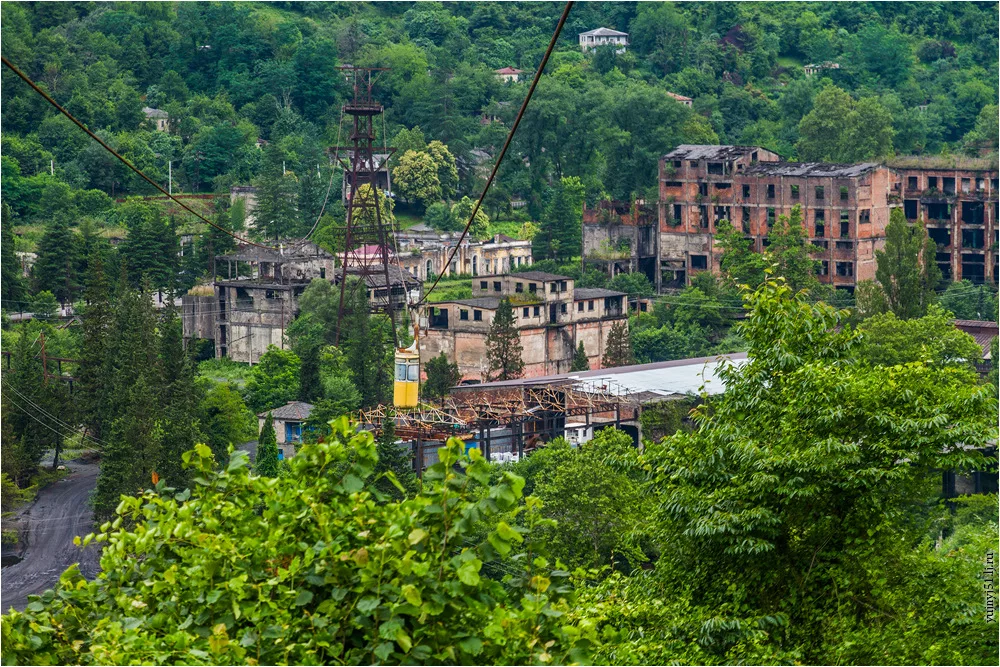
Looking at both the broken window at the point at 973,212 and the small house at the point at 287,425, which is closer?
the small house at the point at 287,425

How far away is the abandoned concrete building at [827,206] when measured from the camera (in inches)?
1854

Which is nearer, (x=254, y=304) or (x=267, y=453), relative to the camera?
(x=267, y=453)

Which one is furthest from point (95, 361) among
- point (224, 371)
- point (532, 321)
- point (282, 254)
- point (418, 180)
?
point (418, 180)

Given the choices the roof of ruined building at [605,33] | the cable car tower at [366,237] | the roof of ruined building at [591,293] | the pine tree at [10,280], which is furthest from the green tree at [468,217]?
the roof of ruined building at [605,33]

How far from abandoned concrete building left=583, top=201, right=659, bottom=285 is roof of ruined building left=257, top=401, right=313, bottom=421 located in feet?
57.0

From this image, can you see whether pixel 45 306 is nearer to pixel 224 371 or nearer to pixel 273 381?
pixel 224 371

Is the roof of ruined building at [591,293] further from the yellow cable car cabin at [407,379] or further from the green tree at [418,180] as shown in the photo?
the yellow cable car cabin at [407,379]

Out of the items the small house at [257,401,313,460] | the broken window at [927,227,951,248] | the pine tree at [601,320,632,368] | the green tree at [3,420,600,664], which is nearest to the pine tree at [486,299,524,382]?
the pine tree at [601,320,632,368]

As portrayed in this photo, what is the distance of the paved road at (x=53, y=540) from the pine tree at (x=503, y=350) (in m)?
9.72

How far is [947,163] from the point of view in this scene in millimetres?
48656

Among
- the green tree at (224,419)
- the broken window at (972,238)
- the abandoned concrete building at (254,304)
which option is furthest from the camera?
the broken window at (972,238)

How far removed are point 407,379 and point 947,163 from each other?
125 ft

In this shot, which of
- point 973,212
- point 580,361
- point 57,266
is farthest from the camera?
point 973,212

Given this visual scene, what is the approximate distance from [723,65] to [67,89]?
86.2 feet
